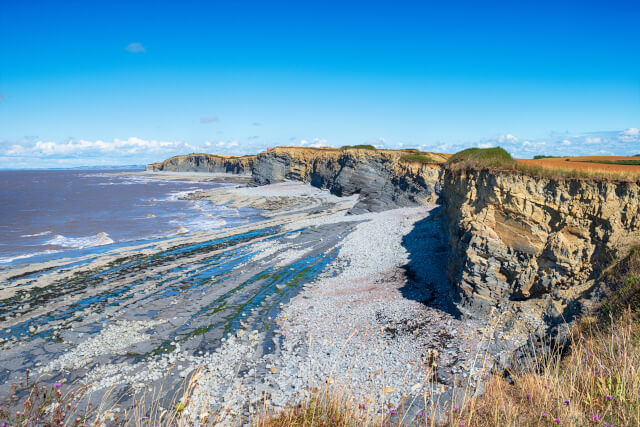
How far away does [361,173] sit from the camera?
5388cm

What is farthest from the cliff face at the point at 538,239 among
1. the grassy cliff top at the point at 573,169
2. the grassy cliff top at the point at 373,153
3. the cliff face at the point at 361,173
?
the grassy cliff top at the point at 373,153

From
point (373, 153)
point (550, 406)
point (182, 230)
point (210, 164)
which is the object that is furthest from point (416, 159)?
point (210, 164)

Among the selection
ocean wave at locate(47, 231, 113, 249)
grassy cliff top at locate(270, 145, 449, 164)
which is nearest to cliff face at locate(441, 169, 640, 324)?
grassy cliff top at locate(270, 145, 449, 164)

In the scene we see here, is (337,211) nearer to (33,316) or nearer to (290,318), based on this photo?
(290,318)

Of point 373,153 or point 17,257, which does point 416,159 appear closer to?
point 373,153

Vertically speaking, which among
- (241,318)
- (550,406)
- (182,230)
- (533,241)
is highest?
(533,241)

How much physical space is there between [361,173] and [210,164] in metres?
119

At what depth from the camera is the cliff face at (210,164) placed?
444 ft

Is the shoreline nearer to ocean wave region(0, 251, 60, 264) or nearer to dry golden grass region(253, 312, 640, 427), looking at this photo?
dry golden grass region(253, 312, 640, 427)

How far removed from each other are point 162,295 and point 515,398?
18347mm

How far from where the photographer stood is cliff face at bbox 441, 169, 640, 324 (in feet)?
39.5

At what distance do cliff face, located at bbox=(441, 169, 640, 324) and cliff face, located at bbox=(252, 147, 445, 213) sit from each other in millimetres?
26837

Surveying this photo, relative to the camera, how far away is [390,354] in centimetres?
1238

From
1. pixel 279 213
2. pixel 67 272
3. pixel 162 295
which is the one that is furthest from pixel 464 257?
pixel 279 213
